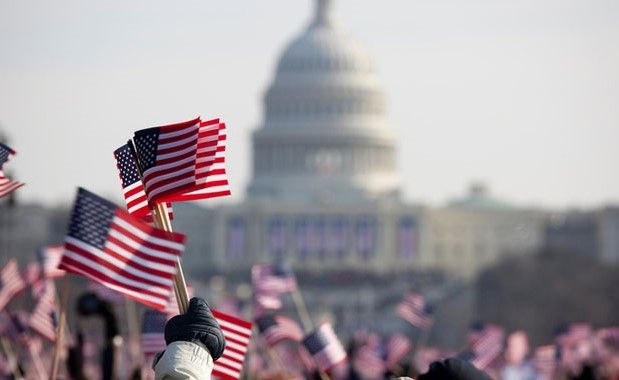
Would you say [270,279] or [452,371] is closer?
[452,371]

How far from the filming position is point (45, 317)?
100ft

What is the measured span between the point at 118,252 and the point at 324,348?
32.1 feet

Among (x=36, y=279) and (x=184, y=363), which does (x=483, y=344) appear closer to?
(x=36, y=279)

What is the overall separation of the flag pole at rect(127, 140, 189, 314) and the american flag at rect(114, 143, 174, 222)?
2.7 inches

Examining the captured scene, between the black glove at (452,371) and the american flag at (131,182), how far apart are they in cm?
363

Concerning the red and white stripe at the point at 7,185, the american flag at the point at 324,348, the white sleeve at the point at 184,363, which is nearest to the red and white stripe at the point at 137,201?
the red and white stripe at the point at 7,185

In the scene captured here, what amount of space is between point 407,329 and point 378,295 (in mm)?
30757

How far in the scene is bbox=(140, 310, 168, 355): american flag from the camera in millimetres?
25334

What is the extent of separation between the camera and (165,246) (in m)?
17.3

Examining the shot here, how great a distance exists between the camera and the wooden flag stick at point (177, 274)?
628 inches

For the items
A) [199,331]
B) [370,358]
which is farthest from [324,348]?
[370,358]

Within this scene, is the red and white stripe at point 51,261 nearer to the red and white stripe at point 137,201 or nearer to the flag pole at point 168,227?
the red and white stripe at point 137,201

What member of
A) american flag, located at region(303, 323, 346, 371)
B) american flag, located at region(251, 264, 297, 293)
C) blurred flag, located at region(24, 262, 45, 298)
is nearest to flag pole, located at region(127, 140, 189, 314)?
american flag, located at region(303, 323, 346, 371)

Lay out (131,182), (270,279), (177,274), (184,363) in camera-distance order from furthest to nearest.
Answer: (270,279), (131,182), (177,274), (184,363)
